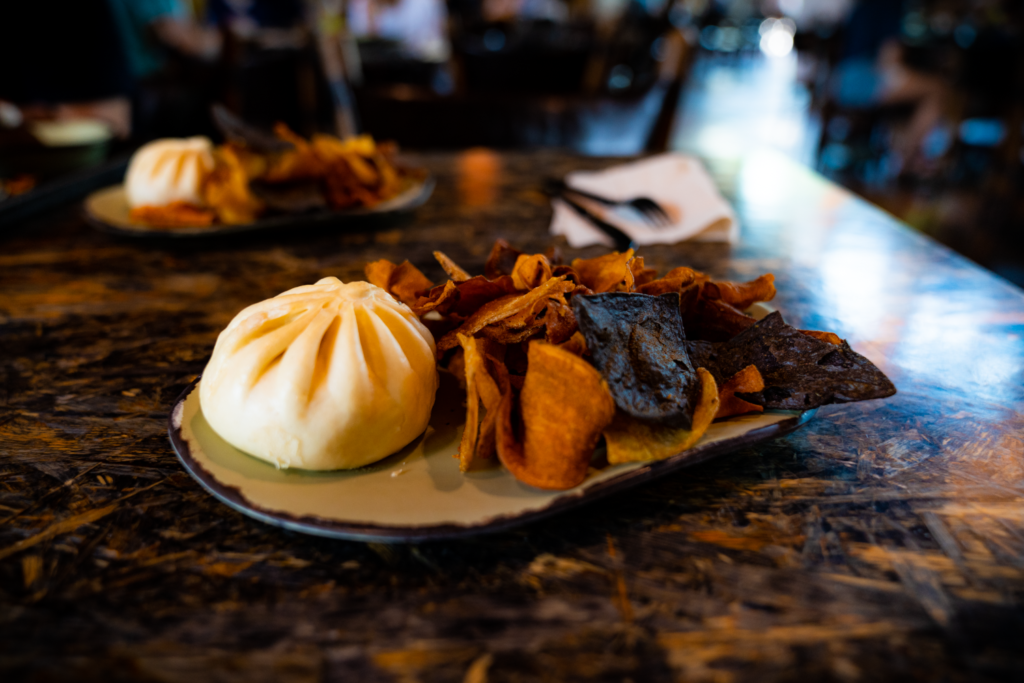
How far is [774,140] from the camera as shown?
6.01m

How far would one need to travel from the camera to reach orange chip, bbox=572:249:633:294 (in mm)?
583

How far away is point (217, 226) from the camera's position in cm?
111

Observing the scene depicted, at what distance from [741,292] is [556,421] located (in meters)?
0.32

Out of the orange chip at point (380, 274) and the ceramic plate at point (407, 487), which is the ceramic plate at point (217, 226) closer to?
the orange chip at point (380, 274)

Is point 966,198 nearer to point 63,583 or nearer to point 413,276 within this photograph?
point 413,276

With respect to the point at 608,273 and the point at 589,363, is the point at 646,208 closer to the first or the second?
the point at 608,273

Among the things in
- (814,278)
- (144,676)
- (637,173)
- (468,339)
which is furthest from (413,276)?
(637,173)

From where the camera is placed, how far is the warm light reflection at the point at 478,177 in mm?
1436

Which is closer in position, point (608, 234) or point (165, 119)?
point (608, 234)

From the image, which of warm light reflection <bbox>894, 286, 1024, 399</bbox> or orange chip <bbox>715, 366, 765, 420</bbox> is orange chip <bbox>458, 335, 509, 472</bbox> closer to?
orange chip <bbox>715, 366, 765, 420</bbox>

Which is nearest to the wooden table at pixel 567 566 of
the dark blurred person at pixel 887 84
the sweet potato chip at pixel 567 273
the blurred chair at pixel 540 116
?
the sweet potato chip at pixel 567 273

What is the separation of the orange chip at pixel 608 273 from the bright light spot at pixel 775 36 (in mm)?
15685

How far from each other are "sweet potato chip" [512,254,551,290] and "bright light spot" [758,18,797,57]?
15.8 m

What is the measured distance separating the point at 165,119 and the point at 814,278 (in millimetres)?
2625
